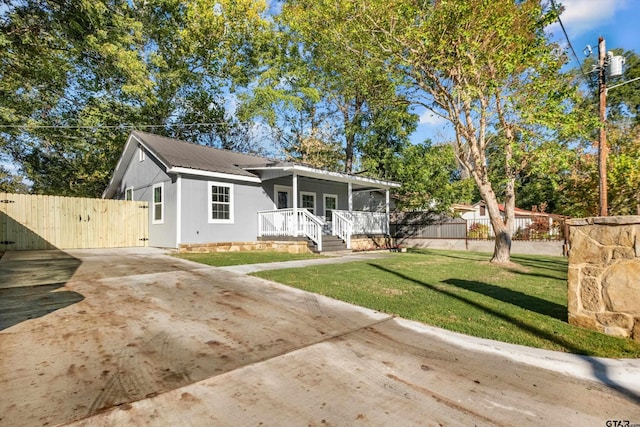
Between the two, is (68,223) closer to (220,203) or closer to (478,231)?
(220,203)

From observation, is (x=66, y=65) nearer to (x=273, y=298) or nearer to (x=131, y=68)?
(x=131, y=68)

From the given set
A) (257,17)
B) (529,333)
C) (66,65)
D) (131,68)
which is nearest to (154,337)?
(529,333)

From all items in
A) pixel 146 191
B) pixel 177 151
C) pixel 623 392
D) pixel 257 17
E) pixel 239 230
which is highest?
pixel 257 17

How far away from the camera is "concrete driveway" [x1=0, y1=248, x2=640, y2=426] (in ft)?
7.18

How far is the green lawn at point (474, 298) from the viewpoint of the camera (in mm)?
3646

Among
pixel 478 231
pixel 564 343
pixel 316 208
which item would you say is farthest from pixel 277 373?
pixel 478 231

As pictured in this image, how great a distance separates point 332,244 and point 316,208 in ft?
12.5

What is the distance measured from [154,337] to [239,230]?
10107mm

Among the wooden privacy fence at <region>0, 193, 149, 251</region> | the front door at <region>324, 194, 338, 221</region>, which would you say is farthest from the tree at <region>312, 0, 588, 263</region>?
the wooden privacy fence at <region>0, 193, 149, 251</region>

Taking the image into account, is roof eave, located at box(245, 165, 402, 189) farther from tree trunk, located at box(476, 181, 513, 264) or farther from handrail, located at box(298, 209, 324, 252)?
tree trunk, located at box(476, 181, 513, 264)

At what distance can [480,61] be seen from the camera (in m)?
9.34

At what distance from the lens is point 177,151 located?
44.7ft

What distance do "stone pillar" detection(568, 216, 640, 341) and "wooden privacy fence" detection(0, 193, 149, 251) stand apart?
48.0 feet

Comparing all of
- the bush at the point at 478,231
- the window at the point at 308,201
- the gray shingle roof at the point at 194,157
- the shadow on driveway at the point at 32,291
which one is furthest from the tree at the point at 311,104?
the shadow on driveway at the point at 32,291
